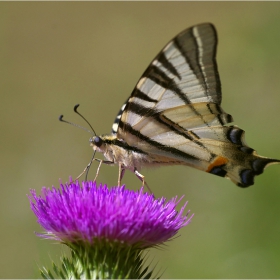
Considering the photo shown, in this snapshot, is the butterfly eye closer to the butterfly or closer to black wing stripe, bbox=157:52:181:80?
the butterfly

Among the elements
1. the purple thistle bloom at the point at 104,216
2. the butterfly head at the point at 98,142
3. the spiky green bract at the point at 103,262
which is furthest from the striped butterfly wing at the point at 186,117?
the spiky green bract at the point at 103,262

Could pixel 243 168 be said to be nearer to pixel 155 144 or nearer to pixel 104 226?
pixel 155 144

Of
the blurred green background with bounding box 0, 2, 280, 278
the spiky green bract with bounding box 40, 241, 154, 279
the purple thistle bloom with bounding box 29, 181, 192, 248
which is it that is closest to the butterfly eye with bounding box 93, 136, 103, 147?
the blurred green background with bounding box 0, 2, 280, 278

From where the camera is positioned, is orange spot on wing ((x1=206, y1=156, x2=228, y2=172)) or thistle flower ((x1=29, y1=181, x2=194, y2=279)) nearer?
thistle flower ((x1=29, y1=181, x2=194, y2=279))

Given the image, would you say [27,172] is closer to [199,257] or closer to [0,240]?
[0,240]

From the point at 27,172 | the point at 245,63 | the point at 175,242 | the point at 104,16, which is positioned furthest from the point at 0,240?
the point at 104,16

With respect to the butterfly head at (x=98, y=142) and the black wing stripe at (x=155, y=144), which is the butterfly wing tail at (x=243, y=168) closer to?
the black wing stripe at (x=155, y=144)
